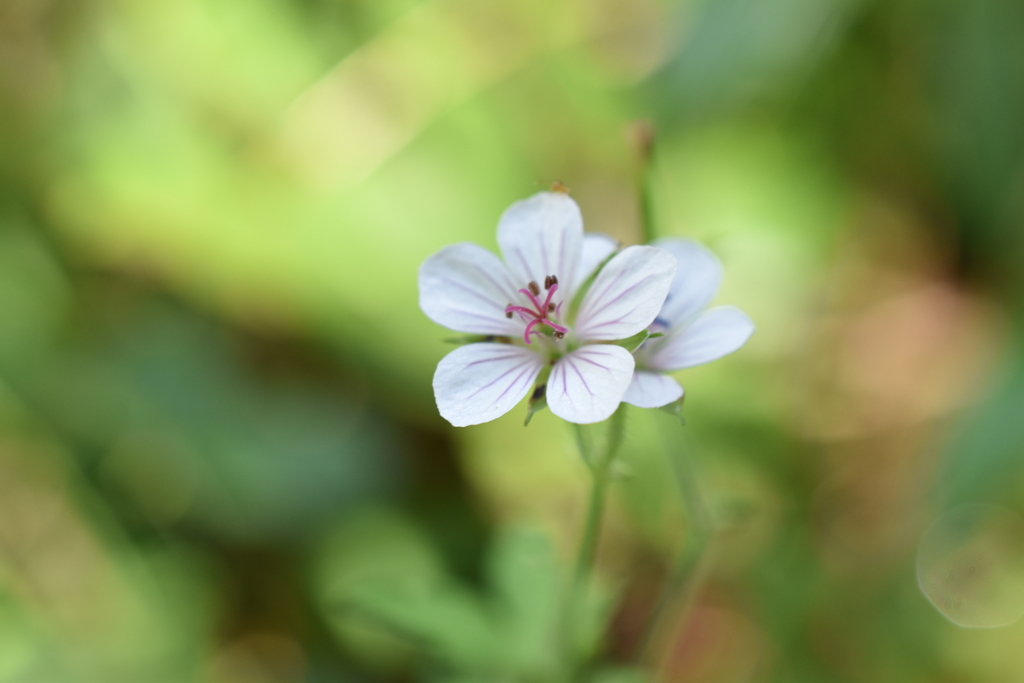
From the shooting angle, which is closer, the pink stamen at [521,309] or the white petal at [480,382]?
the white petal at [480,382]

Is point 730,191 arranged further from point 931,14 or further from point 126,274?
point 126,274

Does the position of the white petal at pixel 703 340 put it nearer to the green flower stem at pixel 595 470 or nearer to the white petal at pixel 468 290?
the green flower stem at pixel 595 470

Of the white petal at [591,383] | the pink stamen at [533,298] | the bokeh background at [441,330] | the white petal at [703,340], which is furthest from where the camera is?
the bokeh background at [441,330]

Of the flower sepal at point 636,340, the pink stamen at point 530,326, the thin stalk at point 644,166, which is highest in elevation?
the thin stalk at point 644,166

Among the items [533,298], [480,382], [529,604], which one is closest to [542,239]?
[533,298]

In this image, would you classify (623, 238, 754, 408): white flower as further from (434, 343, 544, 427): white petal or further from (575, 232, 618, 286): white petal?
(434, 343, 544, 427): white petal

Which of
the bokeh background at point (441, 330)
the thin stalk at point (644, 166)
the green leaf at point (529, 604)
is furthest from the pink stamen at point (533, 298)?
the bokeh background at point (441, 330)

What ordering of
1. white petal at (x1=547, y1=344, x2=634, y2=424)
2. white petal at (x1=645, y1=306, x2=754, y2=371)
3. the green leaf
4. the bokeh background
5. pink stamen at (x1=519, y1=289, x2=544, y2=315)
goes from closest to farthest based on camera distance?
white petal at (x1=547, y1=344, x2=634, y2=424)
white petal at (x1=645, y1=306, x2=754, y2=371)
pink stamen at (x1=519, y1=289, x2=544, y2=315)
the green leaf
the bokeh background

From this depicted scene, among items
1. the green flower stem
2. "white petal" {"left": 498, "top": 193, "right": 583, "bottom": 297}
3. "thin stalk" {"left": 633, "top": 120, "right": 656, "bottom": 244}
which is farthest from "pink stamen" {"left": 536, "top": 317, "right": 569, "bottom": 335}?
"thin stalk" {"left": 633, "top": 120, "right": 656, "bottom": 244}

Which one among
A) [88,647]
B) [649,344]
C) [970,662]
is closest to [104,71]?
[88,647]
